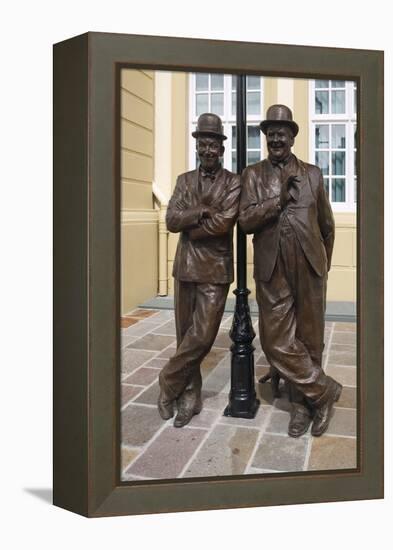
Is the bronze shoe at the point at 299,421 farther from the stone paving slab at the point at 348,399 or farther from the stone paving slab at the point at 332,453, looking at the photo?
the stone paving slab at the point at 348,399

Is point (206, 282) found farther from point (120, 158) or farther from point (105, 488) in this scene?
point (105, 488)

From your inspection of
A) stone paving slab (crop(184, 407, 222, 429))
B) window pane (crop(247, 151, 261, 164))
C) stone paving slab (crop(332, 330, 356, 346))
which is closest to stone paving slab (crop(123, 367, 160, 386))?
stone paving slab (crop(184, 407, 222, 429))

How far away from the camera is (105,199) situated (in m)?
3.35

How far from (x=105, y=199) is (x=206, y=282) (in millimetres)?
897

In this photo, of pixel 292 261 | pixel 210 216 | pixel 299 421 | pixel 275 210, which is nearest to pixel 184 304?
pixel 210 216

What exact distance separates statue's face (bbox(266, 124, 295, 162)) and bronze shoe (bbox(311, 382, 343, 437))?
1.24 metres

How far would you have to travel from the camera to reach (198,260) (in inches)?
157

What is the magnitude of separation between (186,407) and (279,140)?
146 centimetres

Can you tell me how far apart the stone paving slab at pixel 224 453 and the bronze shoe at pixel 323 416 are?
0.31 metres

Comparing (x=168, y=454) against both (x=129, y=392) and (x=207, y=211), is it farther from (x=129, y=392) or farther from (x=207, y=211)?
(x=207, y=211)

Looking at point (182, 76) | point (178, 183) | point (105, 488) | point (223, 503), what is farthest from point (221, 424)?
point (182, 76)

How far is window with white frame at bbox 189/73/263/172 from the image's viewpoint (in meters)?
4.06

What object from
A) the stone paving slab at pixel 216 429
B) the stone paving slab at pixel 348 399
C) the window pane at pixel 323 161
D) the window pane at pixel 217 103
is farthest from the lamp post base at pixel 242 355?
the window pane at pixel 217 103

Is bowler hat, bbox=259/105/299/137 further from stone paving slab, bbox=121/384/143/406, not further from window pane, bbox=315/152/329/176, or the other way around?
stone paving slab, bbox=121/384/143/406
